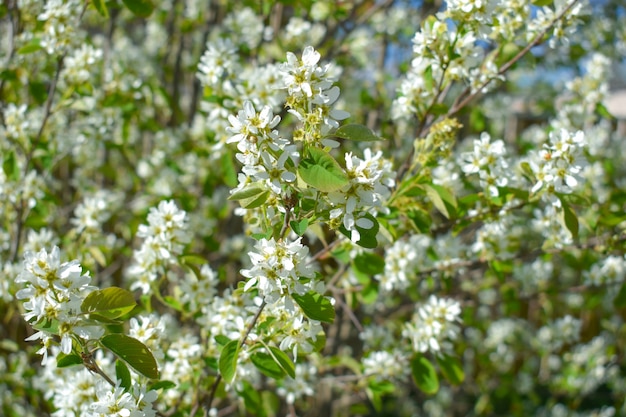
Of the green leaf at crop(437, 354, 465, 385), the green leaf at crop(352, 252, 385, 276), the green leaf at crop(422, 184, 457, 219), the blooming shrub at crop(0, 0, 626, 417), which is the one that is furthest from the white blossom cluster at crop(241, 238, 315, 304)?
the green leaf at crop(437, 354, 465, 385)

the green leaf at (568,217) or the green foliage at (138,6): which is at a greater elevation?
the green foliage at (138,6)

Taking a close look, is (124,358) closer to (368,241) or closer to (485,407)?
(368,241)

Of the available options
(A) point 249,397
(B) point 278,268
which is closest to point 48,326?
(B) point 278,268

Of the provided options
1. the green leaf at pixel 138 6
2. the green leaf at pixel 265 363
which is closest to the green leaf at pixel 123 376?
the green leaf at pixel 265 363

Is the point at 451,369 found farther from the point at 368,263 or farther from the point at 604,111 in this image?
the point at 604,111

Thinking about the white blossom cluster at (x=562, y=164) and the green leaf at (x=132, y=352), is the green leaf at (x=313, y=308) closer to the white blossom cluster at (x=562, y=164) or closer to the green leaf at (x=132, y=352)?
the green leaf at (x=132, y=352)

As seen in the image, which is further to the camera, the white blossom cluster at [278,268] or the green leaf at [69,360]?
the green leaf at [69,360]

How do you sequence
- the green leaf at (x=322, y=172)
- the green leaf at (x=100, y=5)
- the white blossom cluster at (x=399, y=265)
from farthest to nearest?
the white blossom cluster at (x=399, y=265), the green leaf at (x=100, y=5), the green leaf at (x=322, y=172)

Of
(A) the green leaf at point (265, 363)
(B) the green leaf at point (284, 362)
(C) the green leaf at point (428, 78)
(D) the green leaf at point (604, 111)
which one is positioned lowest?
(B) the green leaf at point (284, 362)
